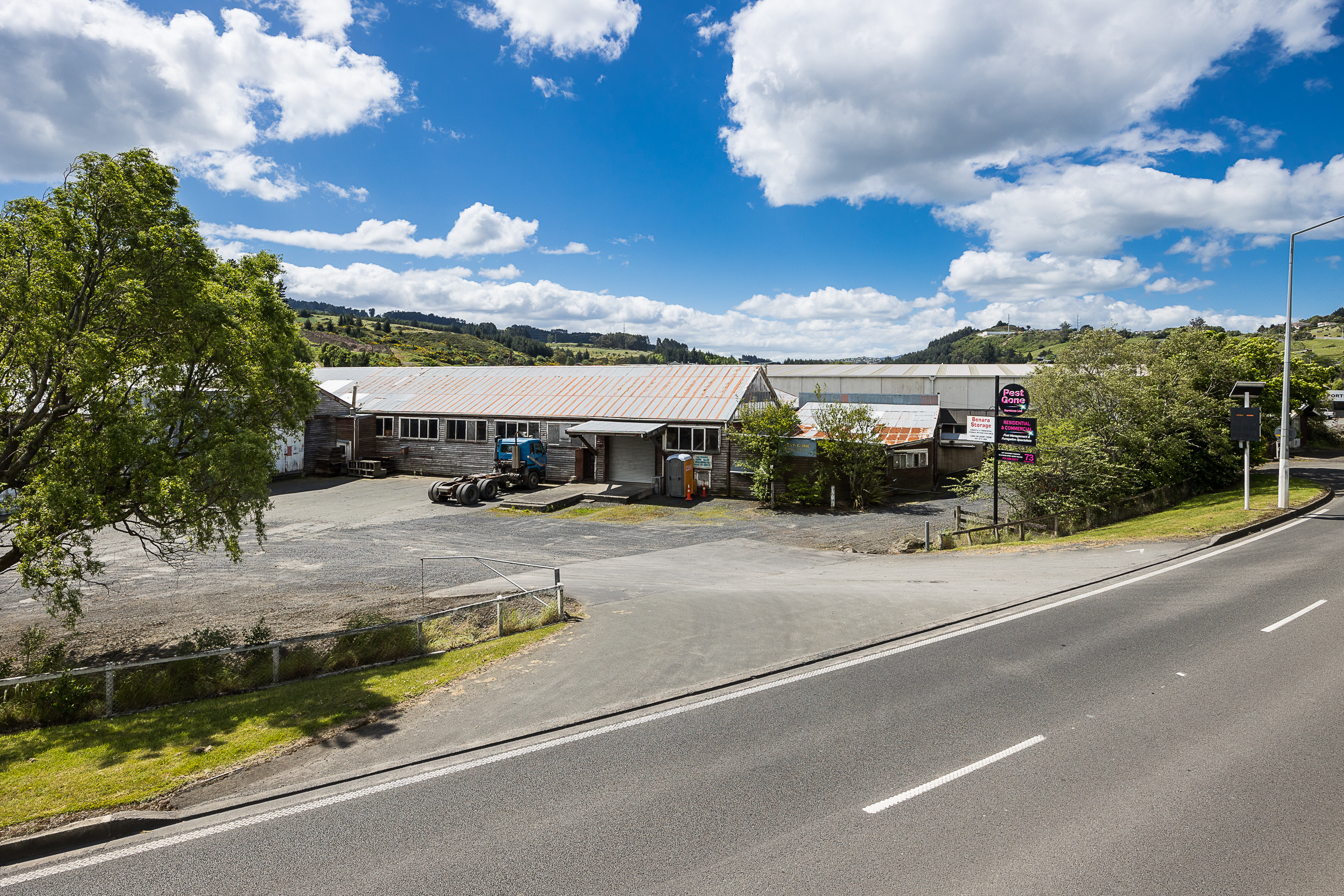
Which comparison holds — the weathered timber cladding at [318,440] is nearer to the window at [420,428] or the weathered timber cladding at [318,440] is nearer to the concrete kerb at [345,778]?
the window at [420,428]

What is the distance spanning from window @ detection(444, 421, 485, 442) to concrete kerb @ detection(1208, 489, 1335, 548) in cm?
3298

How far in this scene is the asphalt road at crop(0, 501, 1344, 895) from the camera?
5289 mm

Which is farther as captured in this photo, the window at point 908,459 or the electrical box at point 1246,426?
the window at point 908,459

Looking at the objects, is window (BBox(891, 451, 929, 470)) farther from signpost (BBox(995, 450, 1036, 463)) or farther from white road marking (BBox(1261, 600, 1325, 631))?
white road marking (BBox(1261, 600, 1325, 631))

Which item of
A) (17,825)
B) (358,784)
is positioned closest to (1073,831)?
(358,784)

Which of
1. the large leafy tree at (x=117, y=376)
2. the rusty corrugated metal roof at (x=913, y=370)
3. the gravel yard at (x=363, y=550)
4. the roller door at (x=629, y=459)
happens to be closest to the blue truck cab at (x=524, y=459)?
the roller door at (x=629, y=459)

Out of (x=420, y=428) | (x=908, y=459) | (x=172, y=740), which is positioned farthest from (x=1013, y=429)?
(x=420, y=428)

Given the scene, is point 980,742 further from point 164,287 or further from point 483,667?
point 164,287

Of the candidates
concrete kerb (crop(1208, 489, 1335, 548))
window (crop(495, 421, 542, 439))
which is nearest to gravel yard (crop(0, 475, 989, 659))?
window (crop(495, 421, 542, 439))

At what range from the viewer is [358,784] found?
6977 mm

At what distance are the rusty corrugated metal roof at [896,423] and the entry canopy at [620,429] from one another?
711cm

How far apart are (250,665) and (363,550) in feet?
40.3

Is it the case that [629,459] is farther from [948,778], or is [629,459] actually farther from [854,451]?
[948,778]

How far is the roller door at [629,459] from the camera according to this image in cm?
3556
